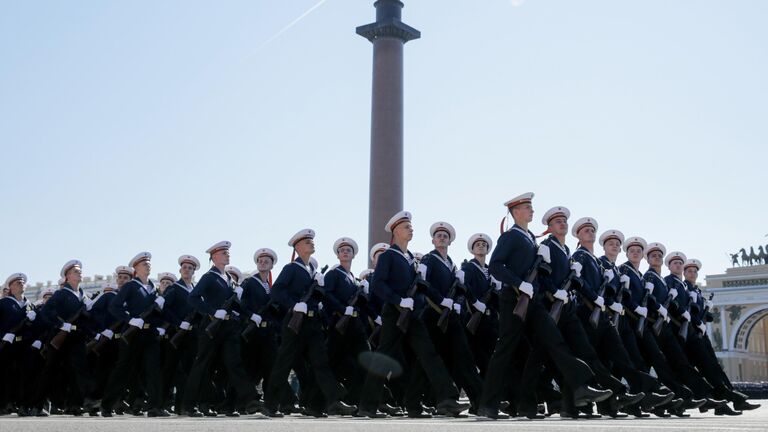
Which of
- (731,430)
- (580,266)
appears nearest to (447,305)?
(580,266)

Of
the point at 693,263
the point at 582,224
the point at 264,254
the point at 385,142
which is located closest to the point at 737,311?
the point at 385,142

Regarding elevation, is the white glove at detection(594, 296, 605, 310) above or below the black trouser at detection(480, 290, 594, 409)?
above

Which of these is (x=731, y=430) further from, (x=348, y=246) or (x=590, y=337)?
(x=348, y=246)

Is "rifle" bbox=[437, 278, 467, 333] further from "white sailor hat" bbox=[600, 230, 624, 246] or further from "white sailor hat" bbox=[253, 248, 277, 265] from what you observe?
"white sailor hat" bbox=[253, 248, 277, 265]

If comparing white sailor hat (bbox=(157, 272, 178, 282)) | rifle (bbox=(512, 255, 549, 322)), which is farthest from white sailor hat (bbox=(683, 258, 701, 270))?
white sailor hat (bbox=(157, 272, 178, 282))

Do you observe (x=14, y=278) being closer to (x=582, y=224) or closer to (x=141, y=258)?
(x=141, y=258)

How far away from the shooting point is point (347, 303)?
11.5 m

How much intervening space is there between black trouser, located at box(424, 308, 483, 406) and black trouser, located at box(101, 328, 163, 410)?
156 inches

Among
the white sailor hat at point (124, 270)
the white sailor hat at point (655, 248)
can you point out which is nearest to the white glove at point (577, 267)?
the white sailor hat at point (655, 248)

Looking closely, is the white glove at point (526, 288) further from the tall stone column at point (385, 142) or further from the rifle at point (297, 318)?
the tall stone column at point (385, 142)

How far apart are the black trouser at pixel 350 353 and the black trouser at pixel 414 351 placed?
1592mm

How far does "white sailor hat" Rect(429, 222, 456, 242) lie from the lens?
11.2m

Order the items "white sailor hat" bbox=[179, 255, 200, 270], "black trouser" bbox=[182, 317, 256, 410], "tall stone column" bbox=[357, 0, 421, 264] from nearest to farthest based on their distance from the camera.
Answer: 1. "black trouser" bbox=[182, 317, 256, 410]
2. "white sailor hat" bbox=[179, 255, 200, 270]
3. "tall stone column" bbox=[357, 0, 421, 264]

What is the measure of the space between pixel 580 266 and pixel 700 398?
2.42 m
